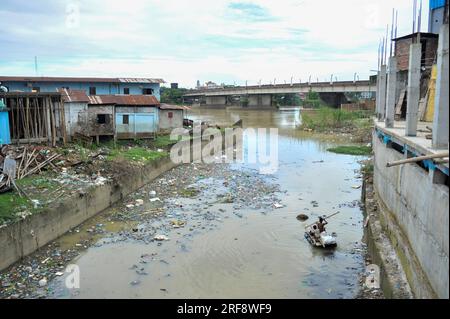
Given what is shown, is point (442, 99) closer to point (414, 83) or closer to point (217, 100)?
point (414, 83)

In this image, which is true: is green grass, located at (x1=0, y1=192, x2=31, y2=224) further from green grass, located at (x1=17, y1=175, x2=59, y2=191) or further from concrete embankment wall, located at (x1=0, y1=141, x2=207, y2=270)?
green grass, located at (x1=17, y1=175, x2=59, y2=191)

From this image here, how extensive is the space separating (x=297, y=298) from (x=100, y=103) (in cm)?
1544

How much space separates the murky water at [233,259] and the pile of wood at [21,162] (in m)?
2.37

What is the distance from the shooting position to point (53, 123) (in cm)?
1712

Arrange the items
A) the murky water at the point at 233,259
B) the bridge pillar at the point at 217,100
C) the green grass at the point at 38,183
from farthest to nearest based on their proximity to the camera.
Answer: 1. the bridge pillar at the point at 217,100
2. the green grass at the point at 38,183
3. the murky water at the point at 233,259

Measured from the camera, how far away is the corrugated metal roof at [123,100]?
67.2ft

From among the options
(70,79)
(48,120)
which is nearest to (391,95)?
(48,120)

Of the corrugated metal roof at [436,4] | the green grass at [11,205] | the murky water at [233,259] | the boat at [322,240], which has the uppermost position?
the corrugated metal roof at [436,4]

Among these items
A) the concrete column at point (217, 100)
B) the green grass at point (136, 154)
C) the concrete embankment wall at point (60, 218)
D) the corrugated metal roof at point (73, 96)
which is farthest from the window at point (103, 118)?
the concrete column at point (217, 100)

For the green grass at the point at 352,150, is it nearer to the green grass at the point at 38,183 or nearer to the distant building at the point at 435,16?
the distant building at the point at 435,16

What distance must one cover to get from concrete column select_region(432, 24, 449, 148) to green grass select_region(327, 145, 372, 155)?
18211 millimetres

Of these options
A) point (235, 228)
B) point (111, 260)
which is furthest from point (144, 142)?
point (111, 260)
